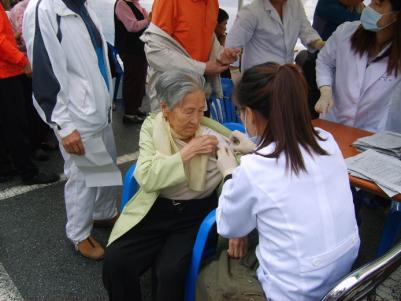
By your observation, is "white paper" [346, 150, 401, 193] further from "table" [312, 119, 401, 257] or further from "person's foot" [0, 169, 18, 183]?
"person's foot" [0, 169, 18, 183]

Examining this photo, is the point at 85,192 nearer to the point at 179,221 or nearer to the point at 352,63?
the point at 179,221

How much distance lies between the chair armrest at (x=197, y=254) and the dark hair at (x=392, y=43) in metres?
1.33

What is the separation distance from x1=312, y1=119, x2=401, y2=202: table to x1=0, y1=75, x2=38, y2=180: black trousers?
2122 millimetres

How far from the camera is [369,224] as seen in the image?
9.07ft

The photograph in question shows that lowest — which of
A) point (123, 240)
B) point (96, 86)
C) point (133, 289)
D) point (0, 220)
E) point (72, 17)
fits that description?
point (0, 220)

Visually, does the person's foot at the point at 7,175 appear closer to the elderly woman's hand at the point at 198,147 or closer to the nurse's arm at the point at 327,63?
the elderly woman's hand at the point at 198,147

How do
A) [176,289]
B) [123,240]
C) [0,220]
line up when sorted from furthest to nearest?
1. [0,220]
2. [123,240]
3. [176,289]

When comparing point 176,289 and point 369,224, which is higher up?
point 176,289

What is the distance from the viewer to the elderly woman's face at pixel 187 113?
1729 millimetres

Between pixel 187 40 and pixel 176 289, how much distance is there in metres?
1.45

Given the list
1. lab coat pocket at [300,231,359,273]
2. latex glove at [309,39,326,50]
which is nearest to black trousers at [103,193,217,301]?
lab coat pocket at [300,231,359,273]

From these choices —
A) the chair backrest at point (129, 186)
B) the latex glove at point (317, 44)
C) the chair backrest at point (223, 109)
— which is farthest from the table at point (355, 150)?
the chair backrest at point (129, 186)

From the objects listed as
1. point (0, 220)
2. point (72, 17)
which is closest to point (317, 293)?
point (72, 17)

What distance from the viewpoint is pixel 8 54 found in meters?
2.63
